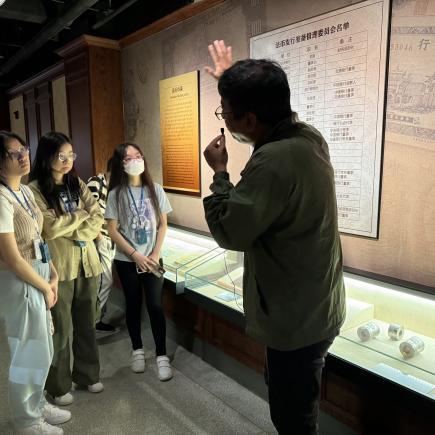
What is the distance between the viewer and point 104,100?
4.36 m

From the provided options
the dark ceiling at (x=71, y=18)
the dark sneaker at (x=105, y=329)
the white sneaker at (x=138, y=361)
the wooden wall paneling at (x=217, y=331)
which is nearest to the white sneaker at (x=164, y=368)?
the white sneaker at (x=138, y=361)

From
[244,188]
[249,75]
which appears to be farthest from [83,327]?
[249,75]

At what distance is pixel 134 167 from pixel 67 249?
650 millimetres

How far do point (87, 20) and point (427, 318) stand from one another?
431cm

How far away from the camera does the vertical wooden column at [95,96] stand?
427 centimetres

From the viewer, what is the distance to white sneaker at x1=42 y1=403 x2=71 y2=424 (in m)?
2.21

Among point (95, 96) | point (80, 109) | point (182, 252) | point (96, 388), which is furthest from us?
point (80, 109)

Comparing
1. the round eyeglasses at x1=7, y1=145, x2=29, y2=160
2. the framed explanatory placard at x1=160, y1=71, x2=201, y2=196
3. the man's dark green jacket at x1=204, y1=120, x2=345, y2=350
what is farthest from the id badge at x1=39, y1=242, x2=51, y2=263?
the framed explanatory placard at x1=160, y1=71, x2=201, y2=196

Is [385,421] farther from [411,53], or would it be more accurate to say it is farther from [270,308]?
[411,53]

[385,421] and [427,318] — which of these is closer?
[385,421]

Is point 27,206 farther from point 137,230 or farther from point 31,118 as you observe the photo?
point 31,118

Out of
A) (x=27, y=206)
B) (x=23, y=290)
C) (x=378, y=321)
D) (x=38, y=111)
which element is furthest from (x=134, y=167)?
(x=38, y=111)

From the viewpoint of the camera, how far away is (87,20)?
443 cm

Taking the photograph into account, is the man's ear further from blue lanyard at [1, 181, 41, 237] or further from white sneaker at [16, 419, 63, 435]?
white sneaker at [16, 419, 63, 435]
